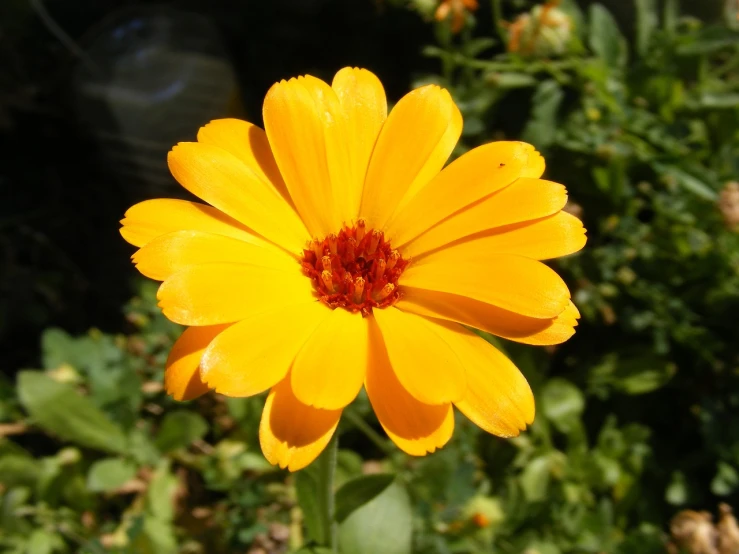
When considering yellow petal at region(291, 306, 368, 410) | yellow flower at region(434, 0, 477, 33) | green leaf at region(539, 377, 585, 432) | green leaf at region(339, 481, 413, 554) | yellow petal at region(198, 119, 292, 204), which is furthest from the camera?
green leaf at region(539, 377, 585, 432)

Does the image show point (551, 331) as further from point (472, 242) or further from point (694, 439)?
point (694, 439)

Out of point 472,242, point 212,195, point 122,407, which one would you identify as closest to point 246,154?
point 212,195

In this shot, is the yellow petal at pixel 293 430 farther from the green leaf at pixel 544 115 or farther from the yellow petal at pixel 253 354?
the green leaf at pixel 544 115

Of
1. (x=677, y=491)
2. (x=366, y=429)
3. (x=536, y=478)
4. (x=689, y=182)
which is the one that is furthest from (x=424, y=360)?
(x=677, y=491)

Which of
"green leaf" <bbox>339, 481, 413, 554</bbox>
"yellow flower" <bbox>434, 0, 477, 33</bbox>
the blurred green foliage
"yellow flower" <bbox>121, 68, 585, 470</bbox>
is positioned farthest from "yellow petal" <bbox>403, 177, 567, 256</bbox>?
"yellow flower" <bbox>434, 0, 477, 33</bbox>

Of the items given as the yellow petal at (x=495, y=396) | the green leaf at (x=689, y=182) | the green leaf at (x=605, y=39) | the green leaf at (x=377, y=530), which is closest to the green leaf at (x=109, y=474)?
the green leaf at (x=377, y=530)

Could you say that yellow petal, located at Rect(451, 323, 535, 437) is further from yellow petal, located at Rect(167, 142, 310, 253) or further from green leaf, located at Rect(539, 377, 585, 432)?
green leaf, located at Rect(539, 377, 585, 432)

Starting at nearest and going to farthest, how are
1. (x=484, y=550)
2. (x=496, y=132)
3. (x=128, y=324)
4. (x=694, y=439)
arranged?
(x=484, y=550) → (x=694, y=439) → (x=496, y=132) → (x=128, y=324)
